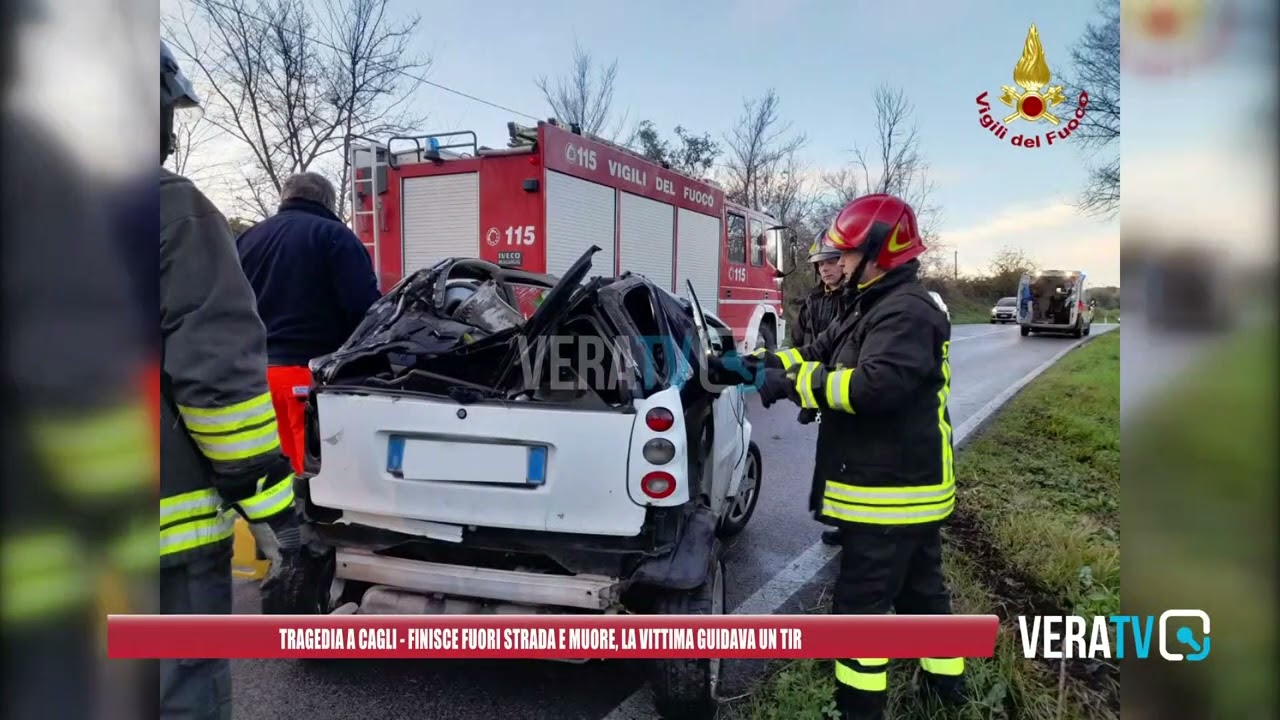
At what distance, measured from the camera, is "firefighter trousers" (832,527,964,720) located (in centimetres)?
184

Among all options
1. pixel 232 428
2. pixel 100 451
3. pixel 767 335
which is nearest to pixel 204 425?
pixel 232 428

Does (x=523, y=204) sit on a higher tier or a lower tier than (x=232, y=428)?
higher

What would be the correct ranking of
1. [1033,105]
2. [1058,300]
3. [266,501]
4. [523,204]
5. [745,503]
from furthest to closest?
[523,204], [745,503], [1058,300], [1033,105], [266,501]

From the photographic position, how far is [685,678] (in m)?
1.92

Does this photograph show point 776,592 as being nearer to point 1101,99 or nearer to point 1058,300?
point 1058,300

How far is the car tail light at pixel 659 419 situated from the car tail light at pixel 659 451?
4 cm

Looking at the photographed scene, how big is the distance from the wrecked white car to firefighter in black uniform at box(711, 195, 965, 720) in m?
0.44

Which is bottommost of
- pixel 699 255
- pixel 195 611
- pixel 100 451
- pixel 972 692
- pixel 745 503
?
pixel 972 692

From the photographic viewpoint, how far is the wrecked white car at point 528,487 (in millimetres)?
1973

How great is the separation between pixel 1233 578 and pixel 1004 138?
120cm

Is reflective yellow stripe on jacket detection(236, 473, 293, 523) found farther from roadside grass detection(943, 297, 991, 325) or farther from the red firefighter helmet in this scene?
roadside grass detection(943, 297, 991, 325)

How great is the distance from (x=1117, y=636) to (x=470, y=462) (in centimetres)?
178

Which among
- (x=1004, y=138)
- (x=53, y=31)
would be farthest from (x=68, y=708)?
(x=1004, y=138)

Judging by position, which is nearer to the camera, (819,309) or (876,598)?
(876,598)
